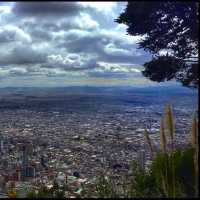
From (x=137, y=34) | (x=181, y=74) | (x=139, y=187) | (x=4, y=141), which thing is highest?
(x=137, y=34)

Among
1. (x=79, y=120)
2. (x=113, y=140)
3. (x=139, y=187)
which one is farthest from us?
(x=79, y=120)

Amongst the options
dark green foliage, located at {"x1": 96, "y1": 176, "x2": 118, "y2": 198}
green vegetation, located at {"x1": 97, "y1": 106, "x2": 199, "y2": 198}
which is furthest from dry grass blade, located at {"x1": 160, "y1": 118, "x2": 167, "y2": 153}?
dark green foliage, located at {"x1": 96, "y1": 176, "x2": 118, "y2": 198}

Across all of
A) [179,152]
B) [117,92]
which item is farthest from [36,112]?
[179,152]

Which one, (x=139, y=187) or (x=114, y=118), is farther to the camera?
(x=114, y=118)

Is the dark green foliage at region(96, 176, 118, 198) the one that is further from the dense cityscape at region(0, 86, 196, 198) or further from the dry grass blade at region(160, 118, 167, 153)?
the dense cityscape at region(0, 86, 196, 198)

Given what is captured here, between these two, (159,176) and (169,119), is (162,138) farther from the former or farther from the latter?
(159,176)

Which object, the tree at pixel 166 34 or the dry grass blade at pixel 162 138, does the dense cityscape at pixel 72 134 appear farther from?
the dry grass blade at pixel 162 138

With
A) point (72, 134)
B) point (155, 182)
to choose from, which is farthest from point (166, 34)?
point (72, 134)

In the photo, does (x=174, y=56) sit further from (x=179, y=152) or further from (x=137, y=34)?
(x=179, y=152)
